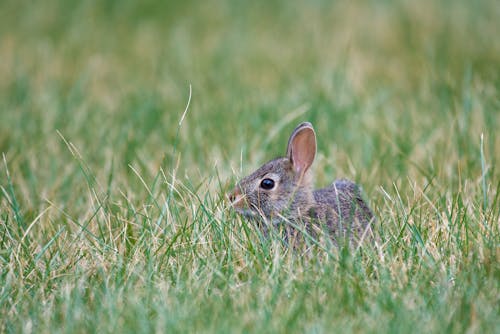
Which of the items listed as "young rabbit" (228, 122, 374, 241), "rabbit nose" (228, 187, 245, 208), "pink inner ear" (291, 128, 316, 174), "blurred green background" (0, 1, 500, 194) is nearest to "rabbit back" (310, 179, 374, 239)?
"young rabbit" (228, 122, 374, 241)

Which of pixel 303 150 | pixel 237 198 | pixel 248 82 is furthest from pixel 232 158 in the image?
pixel 248 82

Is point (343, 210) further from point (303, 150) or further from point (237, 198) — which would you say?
point (237, 198)

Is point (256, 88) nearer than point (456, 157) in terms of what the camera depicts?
No

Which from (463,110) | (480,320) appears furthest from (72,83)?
(480,320)

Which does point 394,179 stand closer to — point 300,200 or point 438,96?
point 300,200

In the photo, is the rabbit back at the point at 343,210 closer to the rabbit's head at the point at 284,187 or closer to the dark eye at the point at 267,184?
the rabbit's head at the point at 284,187

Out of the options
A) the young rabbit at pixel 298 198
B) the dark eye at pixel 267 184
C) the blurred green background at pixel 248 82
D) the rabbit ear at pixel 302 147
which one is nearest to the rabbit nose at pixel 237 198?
the young rabbit at pixel 298 198

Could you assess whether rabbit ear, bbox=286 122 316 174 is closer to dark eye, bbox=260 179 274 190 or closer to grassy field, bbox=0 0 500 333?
dark eye, bbox=260 179 274 190

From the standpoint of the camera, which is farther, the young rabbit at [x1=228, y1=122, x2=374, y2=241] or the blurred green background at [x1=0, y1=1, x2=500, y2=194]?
the blurred green background at [x1=0, y1=1, x2=500, y2=194]
